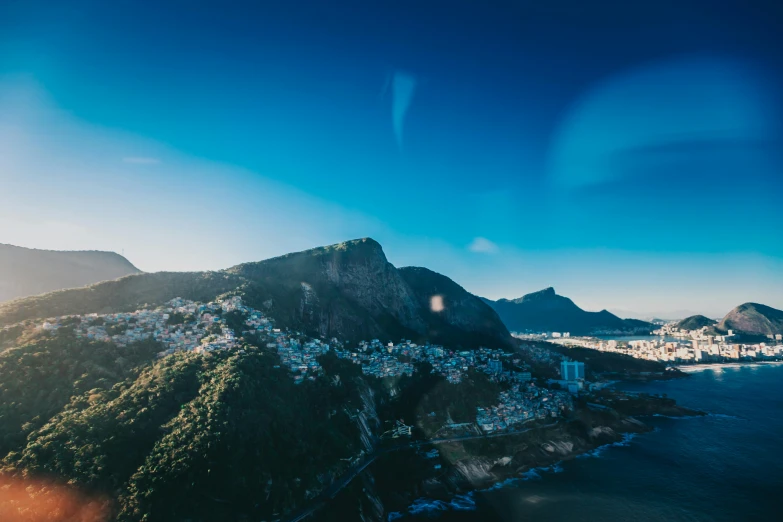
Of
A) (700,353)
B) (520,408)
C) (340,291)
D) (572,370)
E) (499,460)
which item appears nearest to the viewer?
(499,460)

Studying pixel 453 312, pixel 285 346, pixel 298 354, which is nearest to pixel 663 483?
pixel 298 354

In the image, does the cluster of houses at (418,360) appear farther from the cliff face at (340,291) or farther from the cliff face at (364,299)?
the cliff face at (340,291)

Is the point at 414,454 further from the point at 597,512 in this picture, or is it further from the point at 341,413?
the point at 597,512

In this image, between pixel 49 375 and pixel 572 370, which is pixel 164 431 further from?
pixel 572 370

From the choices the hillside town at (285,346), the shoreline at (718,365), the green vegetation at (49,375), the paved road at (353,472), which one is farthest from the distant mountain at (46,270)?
the shoreline at (718,365)

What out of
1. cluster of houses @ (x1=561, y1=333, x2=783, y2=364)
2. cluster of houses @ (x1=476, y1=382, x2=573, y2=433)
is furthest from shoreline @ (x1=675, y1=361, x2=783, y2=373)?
cluster of houses @ (x1=476, y1=382, x2=573, y2=433)

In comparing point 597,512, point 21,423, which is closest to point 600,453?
point 597,512

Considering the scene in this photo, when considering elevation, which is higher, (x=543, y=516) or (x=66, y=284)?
(x=66, y=284)
